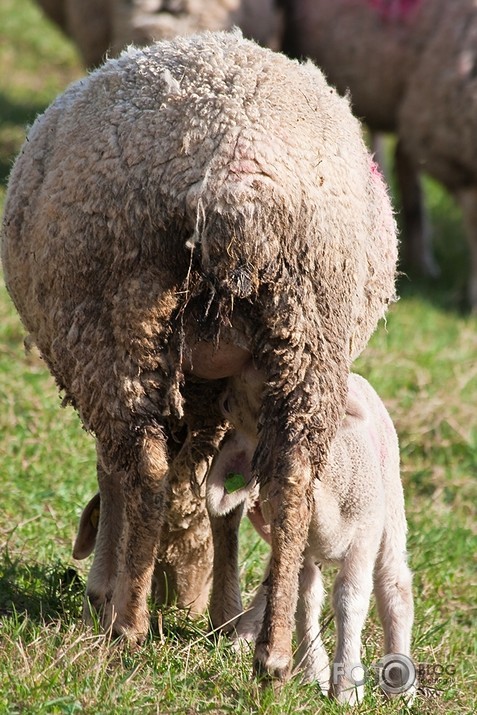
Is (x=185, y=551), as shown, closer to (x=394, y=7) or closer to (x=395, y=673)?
(x=395, y=673)

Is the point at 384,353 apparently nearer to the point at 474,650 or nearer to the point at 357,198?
the point at 474,650

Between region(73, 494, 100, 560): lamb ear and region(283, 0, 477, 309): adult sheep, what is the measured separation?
193 inches

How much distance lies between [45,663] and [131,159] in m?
1.31

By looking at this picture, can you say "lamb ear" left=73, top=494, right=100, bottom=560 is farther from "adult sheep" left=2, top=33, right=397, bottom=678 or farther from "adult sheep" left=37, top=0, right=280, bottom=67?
"adult sheep" left=37, top=0, right=280, bottom=67

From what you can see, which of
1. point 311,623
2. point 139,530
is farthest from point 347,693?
point 139,530

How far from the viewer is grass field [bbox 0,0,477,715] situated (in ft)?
9.96

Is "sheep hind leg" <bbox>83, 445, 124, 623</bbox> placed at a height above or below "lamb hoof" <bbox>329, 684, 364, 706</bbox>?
above

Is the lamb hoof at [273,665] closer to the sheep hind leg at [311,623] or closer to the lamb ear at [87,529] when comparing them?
the sheep hind leg at [311,623]

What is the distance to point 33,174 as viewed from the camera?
134 inches

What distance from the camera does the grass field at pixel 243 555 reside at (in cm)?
304

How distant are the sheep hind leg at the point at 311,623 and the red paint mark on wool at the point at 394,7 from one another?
5465 mm

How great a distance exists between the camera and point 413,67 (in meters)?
8.29

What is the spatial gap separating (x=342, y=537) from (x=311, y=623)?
1.28ft
